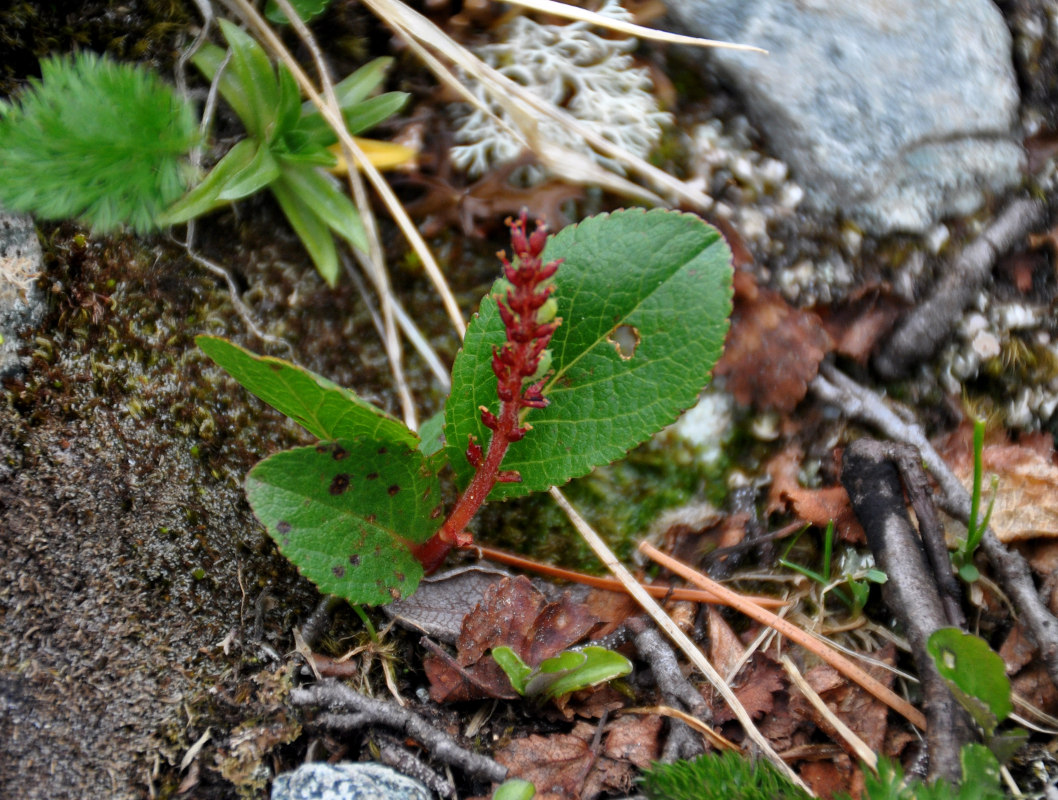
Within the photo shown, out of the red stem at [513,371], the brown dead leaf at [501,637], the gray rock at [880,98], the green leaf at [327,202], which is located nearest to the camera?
the red stem at [513,371]

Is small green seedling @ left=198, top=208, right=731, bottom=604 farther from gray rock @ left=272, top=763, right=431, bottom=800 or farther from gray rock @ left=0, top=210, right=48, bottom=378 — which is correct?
gray rock @ left=0, top=210, right=48, bottom=378

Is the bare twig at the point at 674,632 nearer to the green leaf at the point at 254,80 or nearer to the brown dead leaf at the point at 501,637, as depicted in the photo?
Result: the brown dead leaf at the point at 501,637

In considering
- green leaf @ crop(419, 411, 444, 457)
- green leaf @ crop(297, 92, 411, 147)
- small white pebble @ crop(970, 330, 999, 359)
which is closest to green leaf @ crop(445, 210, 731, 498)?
green leaf @ crop(419, 411, 444, 457)

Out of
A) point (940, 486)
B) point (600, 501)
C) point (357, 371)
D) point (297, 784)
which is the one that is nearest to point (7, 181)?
point (357, 371)

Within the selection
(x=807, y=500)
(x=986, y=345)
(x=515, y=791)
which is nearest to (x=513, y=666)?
(x=515, y=791)

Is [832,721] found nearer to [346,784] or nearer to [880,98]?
[346,784]

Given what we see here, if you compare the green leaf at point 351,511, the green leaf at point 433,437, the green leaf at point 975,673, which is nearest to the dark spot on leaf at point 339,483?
the green leaf at point 351,511

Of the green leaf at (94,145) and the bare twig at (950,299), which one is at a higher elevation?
the green leaf at (94,145)

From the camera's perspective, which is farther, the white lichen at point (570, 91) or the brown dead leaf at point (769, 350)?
the white lichen at point (570, 91)
